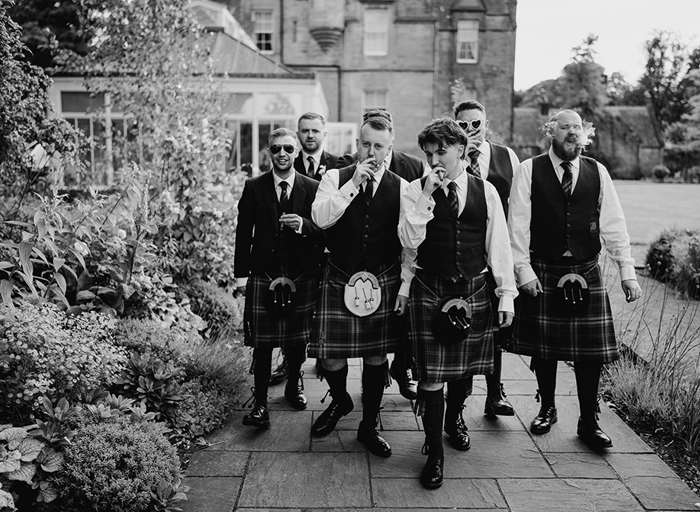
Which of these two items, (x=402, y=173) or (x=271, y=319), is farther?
(x=402, y=173)

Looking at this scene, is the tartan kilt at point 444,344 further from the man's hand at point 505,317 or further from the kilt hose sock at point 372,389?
the kilt hose sock at point 372,389

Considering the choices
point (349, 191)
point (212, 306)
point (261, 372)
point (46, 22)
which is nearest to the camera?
point (349, 191)

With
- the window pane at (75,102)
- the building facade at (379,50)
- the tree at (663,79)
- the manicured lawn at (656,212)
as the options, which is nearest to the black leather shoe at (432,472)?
the manicured lawn at (656,212)

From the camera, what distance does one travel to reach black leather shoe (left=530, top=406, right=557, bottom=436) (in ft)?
14.7

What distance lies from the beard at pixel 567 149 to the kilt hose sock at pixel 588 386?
49.5 inches

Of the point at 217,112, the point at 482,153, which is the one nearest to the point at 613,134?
the point at 217,112

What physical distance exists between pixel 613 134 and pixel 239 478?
4466 cm

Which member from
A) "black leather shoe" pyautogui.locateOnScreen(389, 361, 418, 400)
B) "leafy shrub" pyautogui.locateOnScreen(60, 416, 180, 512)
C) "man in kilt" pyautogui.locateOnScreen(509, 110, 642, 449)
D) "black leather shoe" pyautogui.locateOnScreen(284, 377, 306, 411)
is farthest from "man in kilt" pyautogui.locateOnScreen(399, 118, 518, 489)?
"leafy shrub" pyautogui.locateOnScreen(60, 416, 180, 512)

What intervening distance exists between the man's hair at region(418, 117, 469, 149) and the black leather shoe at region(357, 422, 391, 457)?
5.75 ft

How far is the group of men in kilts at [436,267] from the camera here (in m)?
3.85

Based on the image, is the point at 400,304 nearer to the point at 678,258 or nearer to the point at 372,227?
the point at 372,227

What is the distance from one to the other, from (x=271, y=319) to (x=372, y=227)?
99 cm

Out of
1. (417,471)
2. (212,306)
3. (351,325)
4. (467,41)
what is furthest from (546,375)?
(467,41)

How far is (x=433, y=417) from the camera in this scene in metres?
3.86
